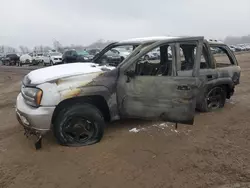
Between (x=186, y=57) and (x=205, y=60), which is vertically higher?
(x=186, y=57)

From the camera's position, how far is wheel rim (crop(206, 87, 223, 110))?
19.1ft

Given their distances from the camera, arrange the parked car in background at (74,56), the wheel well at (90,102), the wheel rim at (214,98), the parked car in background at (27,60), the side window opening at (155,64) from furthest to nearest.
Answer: the parked car in background at (27,60) < the parked car in background at (74,56) < the wheel rim at (214,98) < the side window opening at (155,64) < the wheel well at (90,102)

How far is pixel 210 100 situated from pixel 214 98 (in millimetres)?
123

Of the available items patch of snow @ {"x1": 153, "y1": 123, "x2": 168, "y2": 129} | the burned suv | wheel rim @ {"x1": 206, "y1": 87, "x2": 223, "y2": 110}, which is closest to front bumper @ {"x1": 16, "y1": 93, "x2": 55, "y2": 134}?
the burned suv

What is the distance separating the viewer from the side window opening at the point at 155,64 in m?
4.20

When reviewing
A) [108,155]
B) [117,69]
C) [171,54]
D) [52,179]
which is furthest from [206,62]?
[52,179]

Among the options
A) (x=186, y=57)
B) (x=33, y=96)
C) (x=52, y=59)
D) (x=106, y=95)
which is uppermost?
(x=186, y=57)

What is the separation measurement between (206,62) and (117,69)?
7.87ft

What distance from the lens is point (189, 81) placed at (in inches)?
155

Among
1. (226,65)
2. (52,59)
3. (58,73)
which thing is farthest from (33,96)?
(52,59)

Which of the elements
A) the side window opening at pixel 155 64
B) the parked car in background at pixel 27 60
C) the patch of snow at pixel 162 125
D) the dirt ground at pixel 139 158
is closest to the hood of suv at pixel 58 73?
the side window opening at pixel 155 64

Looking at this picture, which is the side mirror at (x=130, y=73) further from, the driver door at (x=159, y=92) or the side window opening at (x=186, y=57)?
the side window opening at (x=186, y=57)

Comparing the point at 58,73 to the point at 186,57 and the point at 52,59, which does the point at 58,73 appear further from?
the point at 52,59

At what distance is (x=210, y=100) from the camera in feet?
19.4
